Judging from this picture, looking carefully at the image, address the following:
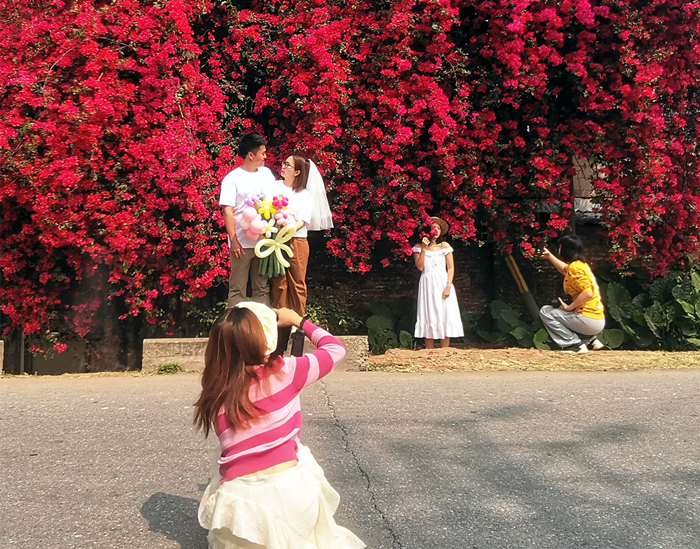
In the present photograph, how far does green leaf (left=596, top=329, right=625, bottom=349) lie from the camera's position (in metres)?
8.08

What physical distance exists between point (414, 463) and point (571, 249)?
4.61 metres

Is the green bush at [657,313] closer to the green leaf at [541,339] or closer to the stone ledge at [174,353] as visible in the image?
the green leaf at [541,339]

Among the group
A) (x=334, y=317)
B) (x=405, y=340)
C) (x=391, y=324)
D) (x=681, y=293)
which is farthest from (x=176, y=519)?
(x=681, y=293)

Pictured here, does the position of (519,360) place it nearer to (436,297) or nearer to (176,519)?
(436,297)

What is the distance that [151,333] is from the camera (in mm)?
8000

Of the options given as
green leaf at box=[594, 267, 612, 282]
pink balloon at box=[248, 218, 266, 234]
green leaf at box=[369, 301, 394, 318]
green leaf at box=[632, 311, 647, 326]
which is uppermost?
pink balloon at box=[248, 218, 266, 234]

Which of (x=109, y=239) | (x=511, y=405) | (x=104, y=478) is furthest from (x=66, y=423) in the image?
(x=511, y=405)

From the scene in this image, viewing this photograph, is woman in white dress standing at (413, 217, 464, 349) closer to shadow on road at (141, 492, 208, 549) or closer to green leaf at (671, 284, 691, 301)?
green leaf at (671, 284, 691, 301)

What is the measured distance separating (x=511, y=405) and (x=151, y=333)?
429 centimetres

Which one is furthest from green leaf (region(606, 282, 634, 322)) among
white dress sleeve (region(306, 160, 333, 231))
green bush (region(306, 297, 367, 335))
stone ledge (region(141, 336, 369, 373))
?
white dress sleeve (region(306, 160, 333, 231))

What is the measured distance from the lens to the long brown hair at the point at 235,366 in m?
2.71

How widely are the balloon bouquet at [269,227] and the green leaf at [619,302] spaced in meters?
4.58

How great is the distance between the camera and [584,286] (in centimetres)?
788

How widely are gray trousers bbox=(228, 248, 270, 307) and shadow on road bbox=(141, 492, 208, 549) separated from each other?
7.30ft
